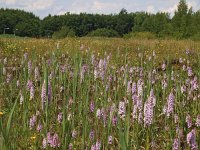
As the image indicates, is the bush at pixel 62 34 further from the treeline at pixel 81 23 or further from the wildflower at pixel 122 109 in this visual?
the treeline at pixel 81 23

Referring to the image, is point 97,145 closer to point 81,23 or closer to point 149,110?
point 149,110

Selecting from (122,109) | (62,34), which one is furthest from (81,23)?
(122,109)

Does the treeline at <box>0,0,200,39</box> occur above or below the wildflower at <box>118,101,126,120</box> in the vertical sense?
above

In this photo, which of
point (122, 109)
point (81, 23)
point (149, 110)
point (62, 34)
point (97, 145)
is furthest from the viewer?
point (81, 23)

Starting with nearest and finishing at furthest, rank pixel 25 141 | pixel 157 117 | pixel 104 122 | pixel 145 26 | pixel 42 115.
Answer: pixel 104 122 → pixel 25 141 → pixel 42 115 → pixel 157 117 → pixel 145 26

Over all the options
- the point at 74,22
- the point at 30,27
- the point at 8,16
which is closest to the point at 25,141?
the point at 30,27

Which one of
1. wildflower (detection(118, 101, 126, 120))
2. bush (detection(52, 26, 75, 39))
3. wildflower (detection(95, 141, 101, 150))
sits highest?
bush (detection(52, 26, 75, 39))

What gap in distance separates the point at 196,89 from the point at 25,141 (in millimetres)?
2294

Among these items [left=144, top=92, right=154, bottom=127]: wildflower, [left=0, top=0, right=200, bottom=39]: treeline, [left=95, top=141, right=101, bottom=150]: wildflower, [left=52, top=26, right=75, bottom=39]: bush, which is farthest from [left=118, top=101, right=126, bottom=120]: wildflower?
[left=0, top=0, right=200, bottom=39]: treeline

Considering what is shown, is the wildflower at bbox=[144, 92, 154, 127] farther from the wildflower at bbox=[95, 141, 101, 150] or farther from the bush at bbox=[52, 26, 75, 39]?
the bush at bbox=[52, 26, 75, 39]

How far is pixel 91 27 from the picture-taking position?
166750mm

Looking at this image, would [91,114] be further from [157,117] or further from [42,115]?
[157,117]

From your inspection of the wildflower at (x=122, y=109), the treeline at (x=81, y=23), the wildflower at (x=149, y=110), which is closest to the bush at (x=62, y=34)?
the wildflower at (x=122, y=109)

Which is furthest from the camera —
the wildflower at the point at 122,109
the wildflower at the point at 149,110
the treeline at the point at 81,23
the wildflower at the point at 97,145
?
the treeline at the point at 81,23
